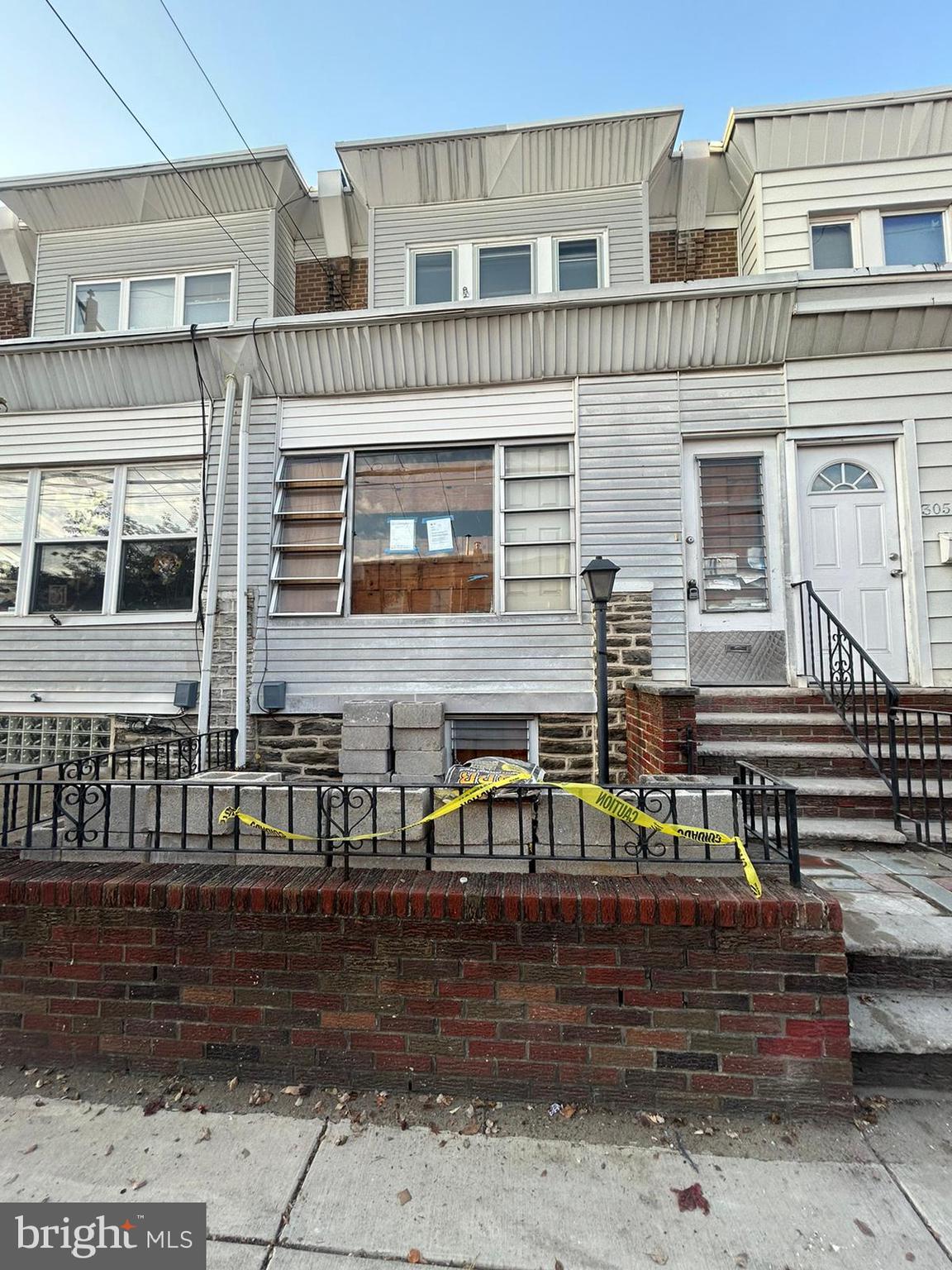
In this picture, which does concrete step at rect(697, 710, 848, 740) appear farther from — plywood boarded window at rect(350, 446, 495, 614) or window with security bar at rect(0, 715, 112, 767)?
window with security bar at rect(0, 715, 112, 767)

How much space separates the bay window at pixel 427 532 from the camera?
5934 millimetres

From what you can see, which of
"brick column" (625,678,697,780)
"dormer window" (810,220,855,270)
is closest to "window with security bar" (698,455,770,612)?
"brick column" (625,678,697,780)

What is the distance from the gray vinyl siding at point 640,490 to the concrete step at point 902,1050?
3440mm

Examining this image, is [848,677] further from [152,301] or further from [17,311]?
[17,311]

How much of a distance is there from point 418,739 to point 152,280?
6.63m

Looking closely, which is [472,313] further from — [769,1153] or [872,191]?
[769,1153]

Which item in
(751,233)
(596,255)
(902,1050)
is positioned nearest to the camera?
(902,1050)

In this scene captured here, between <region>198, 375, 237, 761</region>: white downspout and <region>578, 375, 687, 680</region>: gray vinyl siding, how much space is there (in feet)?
11.7

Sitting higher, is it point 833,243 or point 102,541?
point 833,243

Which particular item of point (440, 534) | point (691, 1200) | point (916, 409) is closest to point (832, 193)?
point (916, 409)

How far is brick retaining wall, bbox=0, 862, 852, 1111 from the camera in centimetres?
223

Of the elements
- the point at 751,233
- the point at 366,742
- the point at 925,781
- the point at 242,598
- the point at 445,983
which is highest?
the point at 751,233

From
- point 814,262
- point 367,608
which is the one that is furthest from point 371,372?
point 814,262

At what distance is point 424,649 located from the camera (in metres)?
5.85
